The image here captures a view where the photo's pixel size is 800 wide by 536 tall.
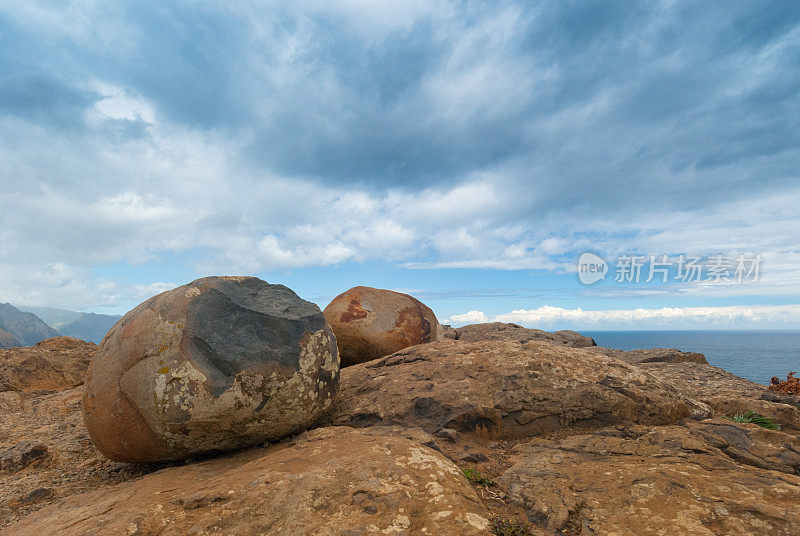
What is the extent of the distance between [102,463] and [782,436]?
7619mm

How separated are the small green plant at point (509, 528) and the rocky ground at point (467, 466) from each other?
2cm

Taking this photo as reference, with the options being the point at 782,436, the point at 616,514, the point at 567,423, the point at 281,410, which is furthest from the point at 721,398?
the point at 281,410

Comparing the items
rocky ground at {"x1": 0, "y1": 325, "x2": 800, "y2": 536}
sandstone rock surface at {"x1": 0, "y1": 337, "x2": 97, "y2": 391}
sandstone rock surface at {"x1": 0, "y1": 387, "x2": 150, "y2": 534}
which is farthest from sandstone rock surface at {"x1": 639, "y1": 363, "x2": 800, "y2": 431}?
sandstone rock surface at {"x1": 0, "y1": 337, "x2": 97, "y2": 391}

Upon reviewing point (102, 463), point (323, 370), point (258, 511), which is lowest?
point (102, 463)

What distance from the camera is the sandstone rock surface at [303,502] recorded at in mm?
2494

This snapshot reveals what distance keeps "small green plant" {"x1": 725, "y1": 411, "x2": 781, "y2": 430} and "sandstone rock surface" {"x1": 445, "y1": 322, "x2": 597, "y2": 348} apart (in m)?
7.40

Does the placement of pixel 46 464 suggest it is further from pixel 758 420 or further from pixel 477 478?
pixel 758 420

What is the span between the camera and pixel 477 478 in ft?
11.1

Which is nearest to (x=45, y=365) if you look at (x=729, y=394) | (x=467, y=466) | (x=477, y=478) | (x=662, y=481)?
(x=467, y=466)

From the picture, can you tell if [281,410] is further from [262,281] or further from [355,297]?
[355,297]

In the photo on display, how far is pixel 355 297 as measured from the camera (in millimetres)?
8492

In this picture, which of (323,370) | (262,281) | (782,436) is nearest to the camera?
(782,436)

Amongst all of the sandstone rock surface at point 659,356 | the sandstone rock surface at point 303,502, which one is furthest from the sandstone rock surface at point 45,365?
the sandstone rock surface at point 659,356

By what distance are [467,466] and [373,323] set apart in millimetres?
4583
